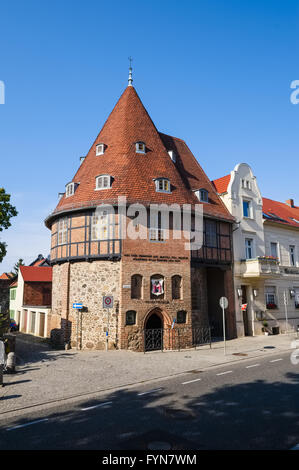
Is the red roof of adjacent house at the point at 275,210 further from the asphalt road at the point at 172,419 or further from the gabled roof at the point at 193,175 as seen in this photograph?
the asphalt road at the point at 172,419

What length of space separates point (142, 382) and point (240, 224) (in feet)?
57.8

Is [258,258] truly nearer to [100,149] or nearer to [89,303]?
[89,303]

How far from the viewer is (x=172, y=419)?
754cm

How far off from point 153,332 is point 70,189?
11347 millimetres

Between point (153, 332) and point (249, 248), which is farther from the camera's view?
point (249, 248)

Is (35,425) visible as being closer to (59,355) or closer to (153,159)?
(59,355)

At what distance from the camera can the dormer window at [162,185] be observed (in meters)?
22.2

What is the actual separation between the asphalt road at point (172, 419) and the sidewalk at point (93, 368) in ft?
3.26

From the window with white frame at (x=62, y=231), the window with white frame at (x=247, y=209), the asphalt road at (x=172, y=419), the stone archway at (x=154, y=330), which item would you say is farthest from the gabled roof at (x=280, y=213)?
the asphalt road at (x=172, y=419)

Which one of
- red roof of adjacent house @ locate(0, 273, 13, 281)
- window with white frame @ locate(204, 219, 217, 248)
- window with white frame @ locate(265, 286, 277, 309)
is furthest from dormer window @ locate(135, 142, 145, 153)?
red roof of adjacent house @ locate(0, 273, 13, 281)

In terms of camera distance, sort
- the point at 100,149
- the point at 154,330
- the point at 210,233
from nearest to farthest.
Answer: the point at 154,330 < the point at 210,233 < the point at 100,149

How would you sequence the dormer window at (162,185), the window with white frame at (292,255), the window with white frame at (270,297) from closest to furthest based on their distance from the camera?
1. the dormer window at (162,185)
2. the window with white frame at (270,297)
3. the window with white frame at (292,255)

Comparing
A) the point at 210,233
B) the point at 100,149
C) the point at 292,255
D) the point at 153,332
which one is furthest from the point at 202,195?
the point at 292,255

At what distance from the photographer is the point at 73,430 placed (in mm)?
7043
